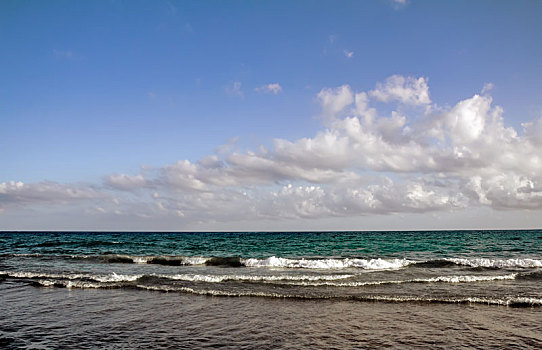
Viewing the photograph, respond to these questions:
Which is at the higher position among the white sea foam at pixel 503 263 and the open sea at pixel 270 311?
the open sea at pixel 270 311

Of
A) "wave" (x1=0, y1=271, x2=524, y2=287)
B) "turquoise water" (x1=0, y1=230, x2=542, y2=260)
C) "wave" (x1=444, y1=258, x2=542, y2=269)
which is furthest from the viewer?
"turquoise water" (x1=0, y1=230, x2=542, y2=260)

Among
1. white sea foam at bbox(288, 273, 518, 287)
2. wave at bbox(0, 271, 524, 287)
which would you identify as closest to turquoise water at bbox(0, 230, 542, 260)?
white sea foam at bbox(288, 273, 518, 287)

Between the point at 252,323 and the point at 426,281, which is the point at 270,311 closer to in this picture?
the point at 252,323

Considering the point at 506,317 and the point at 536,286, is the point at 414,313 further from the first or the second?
the point at 536,286

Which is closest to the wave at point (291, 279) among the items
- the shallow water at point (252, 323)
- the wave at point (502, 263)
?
the shallow water at point (252, 323)

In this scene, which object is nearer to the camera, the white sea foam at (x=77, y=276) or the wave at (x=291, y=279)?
the wave at (x=291, y=279)

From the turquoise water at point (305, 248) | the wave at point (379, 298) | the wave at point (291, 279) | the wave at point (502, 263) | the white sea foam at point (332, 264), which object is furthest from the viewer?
the turquoise water at point (305, 248)

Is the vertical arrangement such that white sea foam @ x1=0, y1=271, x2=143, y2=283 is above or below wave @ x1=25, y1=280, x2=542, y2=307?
below

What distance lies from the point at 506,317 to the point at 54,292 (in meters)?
18.2

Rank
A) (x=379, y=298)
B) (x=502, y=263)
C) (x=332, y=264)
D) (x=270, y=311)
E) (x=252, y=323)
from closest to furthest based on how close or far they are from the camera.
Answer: (x=252, y=323)
(x=270, y=311)
(x=379, y=298)
(x=502, y=263)
(x=332, y=264)

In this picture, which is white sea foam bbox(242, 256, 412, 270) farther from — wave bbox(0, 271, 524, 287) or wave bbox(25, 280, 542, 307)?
wave bbox(25, 280, 542, 307)

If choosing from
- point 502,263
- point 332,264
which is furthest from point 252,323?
point 502,263

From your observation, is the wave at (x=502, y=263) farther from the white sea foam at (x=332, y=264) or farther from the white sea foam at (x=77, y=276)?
the white sea foam at (x=77, y=276)

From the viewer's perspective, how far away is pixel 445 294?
48.5 ft
